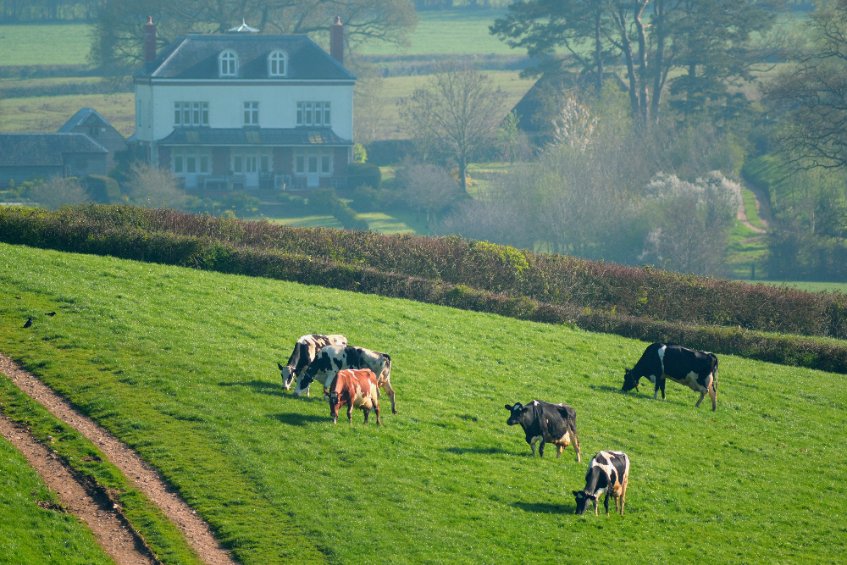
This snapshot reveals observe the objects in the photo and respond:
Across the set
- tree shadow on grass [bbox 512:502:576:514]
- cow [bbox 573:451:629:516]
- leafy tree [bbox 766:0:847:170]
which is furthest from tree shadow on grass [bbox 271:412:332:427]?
leafy tree [bbox 766:0:847:170]

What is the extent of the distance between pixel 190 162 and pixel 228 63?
29.6 feet

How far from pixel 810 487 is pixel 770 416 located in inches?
198

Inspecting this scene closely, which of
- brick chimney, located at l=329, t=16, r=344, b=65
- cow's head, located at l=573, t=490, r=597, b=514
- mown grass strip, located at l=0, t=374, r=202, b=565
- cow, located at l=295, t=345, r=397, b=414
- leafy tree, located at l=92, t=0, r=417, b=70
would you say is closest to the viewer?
mown grass strip, located at l=0, t=374, r=202, b=565

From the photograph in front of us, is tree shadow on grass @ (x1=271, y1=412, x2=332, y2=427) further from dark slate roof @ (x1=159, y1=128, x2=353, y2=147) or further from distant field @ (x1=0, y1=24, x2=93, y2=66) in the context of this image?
distant field @ (x1=0, y1=24, x2=93, y2=66)

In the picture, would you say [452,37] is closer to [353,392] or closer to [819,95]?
[819,95]

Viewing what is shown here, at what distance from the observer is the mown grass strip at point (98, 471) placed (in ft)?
65.3

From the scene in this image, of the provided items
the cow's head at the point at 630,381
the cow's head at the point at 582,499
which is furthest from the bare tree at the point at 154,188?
the cow's head at the point at 582,499

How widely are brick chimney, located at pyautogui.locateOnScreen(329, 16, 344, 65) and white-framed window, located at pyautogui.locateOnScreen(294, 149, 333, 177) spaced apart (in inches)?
365

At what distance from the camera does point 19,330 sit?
94.4 ft

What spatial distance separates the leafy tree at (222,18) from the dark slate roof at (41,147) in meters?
13.1

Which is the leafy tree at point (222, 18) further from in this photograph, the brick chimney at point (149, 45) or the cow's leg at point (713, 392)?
the cow's leg at point (713, 392)

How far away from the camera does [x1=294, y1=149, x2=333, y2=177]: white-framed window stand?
103m

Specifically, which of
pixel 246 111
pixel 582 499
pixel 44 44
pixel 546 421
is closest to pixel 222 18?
pixel 246 111

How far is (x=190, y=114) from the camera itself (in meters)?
102
